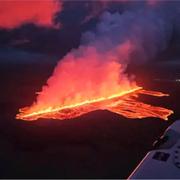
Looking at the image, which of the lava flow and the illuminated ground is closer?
the illuminated ground

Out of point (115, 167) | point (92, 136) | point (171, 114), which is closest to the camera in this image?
point (115, 167)

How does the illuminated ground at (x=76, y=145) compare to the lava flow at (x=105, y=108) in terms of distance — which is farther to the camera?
the lava flow at (x=105, y=108)

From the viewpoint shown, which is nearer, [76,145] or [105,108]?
[76,145]

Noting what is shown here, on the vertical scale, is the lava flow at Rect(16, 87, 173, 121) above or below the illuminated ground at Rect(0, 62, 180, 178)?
above

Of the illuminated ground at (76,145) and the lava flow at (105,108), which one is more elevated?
the lava flow at (105,108)

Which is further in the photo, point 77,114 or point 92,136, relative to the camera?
point 77,114

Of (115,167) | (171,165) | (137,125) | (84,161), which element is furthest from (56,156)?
(171,165)

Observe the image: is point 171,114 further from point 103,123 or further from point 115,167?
point 115,167

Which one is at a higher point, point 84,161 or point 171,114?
point 171,114
